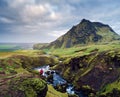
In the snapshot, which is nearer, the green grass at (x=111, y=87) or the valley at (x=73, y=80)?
the valley at (x=73, y=80)

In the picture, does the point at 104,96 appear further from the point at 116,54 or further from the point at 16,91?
the point at 16,91

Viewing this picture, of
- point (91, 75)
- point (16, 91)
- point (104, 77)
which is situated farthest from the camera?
point (91, 75)

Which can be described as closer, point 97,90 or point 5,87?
point 5,87

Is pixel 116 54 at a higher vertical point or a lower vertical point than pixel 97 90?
higher

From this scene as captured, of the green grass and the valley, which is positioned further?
the green grass

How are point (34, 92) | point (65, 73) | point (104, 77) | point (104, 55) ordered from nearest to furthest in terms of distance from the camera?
point (34, 92)
point (104, 77)
point (104, 55)
point (65, 73)

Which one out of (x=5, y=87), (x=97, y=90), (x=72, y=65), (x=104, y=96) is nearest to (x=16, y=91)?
(x=5, y=87)

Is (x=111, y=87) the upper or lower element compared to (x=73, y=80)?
upper

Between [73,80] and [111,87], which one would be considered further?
[73,80]

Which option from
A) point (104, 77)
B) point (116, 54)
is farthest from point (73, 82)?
point (116, 54)
